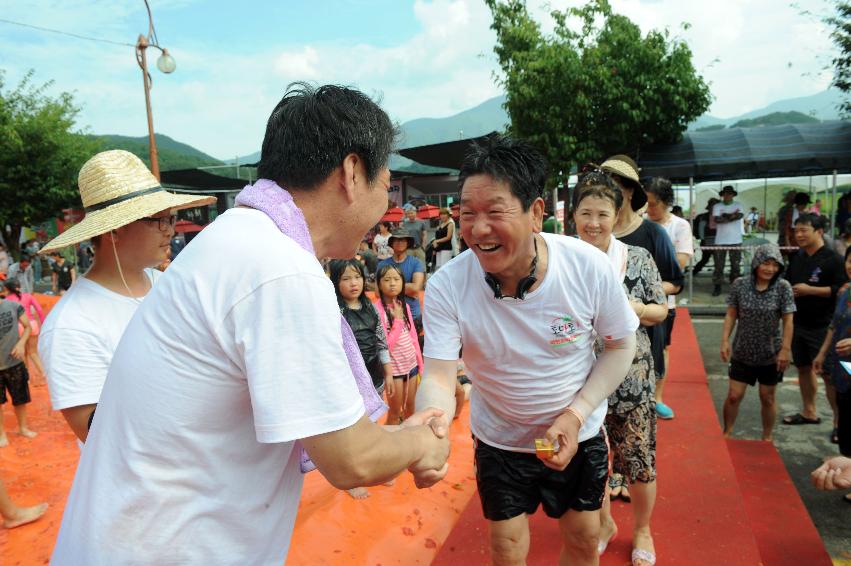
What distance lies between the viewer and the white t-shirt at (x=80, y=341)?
180 centimetres

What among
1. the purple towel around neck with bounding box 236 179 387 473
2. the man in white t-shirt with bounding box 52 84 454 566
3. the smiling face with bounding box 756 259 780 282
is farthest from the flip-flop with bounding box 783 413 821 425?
the purple towel around neck with bounding box 236 179 387 473

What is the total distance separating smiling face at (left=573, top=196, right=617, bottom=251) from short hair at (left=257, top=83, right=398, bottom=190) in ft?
5.87

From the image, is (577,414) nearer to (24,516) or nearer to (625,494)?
(625,494)

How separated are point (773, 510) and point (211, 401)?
3.84 metres

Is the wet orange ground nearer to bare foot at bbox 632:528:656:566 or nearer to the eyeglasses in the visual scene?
bare foot at bbox 632:528:656:566

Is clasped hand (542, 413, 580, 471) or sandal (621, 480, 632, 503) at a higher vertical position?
clasped hand (542, 413, 580, 471)

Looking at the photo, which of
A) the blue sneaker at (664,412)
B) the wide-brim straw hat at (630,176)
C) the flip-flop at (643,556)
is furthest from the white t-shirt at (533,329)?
the blue sneaker at (664,412)

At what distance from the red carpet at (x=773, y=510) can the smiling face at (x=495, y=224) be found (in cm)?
252

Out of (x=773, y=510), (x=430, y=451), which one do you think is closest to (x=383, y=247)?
(x=773, y=510)

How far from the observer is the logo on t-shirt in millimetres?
2129

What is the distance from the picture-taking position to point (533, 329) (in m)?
2.12

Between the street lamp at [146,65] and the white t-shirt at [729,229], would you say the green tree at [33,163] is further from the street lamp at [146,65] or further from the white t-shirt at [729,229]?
the white t-shirt at [729,229]

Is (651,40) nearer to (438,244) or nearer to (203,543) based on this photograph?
(438,244)

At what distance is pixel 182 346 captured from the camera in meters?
1.11
